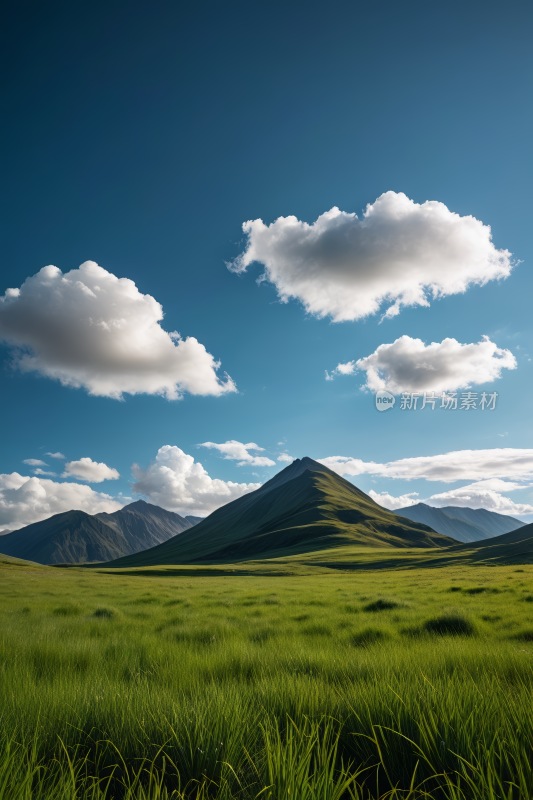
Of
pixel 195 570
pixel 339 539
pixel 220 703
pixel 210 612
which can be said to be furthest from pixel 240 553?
pixel 220 703

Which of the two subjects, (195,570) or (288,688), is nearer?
(288,688)

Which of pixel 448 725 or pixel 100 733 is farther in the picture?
pixel 100 733

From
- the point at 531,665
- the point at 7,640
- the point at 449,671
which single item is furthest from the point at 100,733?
the point at 7,640

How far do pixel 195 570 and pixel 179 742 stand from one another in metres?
114

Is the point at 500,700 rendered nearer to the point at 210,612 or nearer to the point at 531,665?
the point at 531,665

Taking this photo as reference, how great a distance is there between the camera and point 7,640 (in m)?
6.52

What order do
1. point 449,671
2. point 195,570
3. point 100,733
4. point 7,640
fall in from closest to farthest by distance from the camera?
point 100,733, point 449,671, point 7,640, point 195,570

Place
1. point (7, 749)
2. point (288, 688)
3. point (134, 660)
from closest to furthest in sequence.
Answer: point (7, 749) < point (288, 688) < point (134, 660)

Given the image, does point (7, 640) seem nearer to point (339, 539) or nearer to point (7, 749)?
point (7, 749)

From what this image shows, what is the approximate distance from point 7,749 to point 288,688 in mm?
2184

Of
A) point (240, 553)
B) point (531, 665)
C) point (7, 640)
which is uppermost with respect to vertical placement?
point (531, 665)

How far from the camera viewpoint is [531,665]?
165 inches

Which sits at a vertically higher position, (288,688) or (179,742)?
(179,742)

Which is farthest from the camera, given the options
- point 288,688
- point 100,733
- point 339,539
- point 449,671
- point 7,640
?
point 339,539
